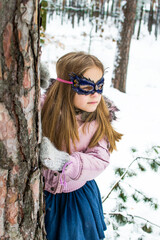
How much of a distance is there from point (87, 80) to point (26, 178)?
642 mm

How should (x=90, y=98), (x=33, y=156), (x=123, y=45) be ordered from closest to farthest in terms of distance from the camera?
(x=33, y=156) < (x=90, y=98) < (x=123, y=45)

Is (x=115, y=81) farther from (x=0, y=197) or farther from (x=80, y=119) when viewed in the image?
(x=0, y=197)

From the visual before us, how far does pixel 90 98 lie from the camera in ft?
4.22

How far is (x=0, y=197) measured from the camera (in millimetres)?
837

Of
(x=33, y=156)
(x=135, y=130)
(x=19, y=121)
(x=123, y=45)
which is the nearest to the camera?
(x=19, y=121)

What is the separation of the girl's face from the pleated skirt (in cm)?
53

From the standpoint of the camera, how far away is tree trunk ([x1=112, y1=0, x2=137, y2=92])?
6.05 metres

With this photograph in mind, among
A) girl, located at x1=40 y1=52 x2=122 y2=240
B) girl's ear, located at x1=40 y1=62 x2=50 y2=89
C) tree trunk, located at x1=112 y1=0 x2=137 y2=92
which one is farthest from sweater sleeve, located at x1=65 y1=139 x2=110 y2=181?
tree trunk, located at x1=112 y1=0 x2=137 y2=92

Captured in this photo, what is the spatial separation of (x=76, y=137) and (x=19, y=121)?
0.57 metres

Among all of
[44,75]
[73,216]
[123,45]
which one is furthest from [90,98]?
[123,45]

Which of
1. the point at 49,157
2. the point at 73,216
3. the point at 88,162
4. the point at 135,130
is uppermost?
the point at 49,157

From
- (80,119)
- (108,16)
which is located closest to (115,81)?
(80,119)

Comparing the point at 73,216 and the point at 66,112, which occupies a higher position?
the point at 66,112

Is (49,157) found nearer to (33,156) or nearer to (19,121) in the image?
(33,156)
